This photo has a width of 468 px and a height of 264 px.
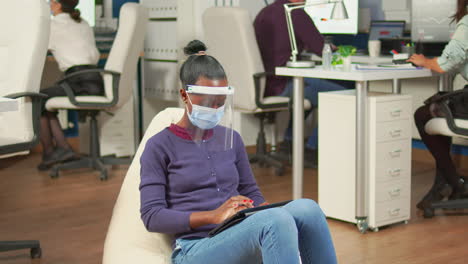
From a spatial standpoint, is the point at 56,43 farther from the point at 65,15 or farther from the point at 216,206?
the point at 216,206

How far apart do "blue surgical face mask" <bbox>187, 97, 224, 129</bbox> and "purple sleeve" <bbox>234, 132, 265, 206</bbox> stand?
0.15 m

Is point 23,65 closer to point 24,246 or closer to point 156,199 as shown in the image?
point 24,246

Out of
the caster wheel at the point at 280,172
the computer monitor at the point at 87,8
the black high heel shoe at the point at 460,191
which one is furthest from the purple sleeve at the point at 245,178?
the computer monitor at the point at 87,8

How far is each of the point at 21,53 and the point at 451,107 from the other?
2026 mm

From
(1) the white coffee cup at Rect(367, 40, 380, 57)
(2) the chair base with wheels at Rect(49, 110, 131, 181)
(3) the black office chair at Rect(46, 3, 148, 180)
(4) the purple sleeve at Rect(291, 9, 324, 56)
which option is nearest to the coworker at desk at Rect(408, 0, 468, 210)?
(1) the white coffee cup at Rect(367, 40, 380, 57)

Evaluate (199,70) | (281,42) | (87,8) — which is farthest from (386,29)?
(199,70)

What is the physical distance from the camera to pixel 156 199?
6.36 ft

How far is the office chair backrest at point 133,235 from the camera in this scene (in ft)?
6.68

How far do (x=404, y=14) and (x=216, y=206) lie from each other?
3420 mm

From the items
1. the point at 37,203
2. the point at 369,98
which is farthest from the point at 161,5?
the point at 369,98

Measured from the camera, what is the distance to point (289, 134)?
528 centimetres

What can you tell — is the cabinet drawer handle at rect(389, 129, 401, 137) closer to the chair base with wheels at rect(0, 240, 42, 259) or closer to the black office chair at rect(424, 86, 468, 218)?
the black office chair at rect(424, 86, 468, 218)

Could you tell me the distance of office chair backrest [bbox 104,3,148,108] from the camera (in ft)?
15.1

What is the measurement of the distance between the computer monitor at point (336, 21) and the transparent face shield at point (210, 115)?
3.37m
